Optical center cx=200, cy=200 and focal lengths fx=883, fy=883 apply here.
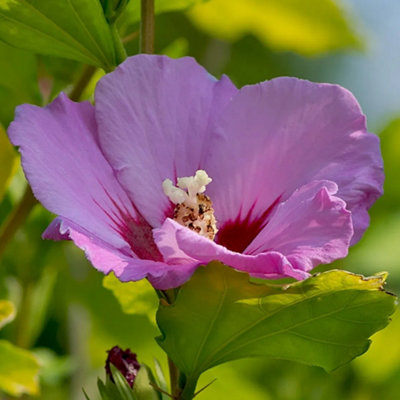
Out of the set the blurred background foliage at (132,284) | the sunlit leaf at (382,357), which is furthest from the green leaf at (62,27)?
the sunlit leaf at (382,357)

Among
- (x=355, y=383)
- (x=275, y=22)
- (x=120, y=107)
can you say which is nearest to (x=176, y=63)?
(x=120, y=107)

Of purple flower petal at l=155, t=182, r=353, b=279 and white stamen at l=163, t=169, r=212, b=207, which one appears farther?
white stamen at l=163, t=169, r=212, b=207

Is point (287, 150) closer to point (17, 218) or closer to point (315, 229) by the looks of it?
point (315, 229)

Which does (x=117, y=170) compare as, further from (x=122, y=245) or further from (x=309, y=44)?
(x=309, y=44)

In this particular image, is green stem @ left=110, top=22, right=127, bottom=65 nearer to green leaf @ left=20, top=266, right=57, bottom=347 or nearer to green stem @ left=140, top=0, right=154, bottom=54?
green stem @ left=140, top=0, right=154, bottom=54

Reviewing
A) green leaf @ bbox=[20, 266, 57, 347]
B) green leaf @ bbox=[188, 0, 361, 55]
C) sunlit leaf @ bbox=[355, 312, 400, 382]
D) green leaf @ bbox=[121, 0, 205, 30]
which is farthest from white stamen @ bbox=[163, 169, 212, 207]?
green leaf @ bbox=[188, 0, 361, 55]

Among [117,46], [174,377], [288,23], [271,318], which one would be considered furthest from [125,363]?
[288,23]
